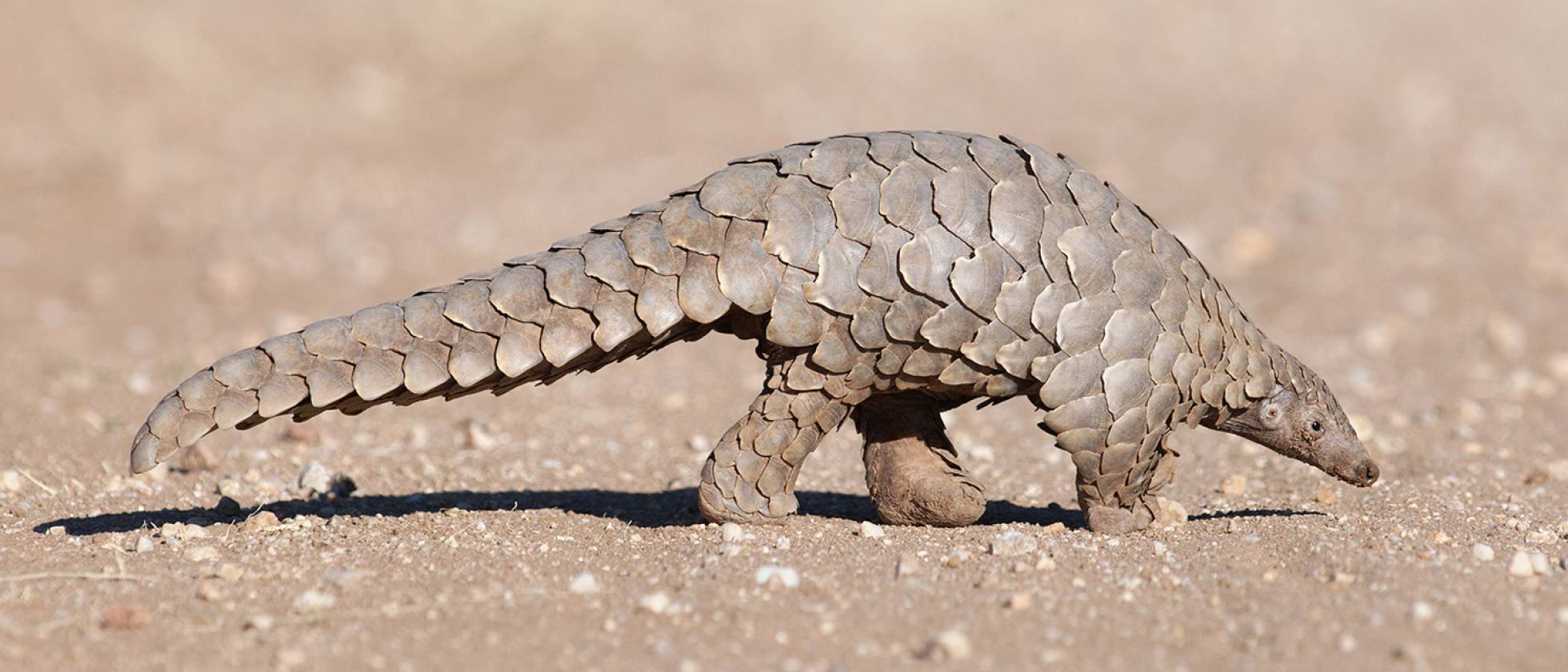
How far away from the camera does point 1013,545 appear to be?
212 inches

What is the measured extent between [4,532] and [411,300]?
1.95m

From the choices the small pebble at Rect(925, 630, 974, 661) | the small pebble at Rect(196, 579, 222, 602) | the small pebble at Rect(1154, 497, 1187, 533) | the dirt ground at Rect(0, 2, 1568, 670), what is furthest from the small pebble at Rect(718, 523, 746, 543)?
the small pebble at Rect(196, 579, 222, 602)

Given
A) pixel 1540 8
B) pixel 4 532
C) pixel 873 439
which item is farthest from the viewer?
pixel 1540 8

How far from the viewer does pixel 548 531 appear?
5762 mm

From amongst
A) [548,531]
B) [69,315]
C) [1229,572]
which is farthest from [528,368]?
[69,315]

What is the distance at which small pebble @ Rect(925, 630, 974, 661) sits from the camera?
13.8 ft

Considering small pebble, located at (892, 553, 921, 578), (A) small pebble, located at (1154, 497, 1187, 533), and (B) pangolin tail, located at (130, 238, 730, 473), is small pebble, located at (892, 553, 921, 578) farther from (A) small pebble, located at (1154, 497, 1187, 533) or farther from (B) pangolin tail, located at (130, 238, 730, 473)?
(B) pangolin tail, located at (130, 238, 730, 473)

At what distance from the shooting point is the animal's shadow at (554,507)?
6031mm

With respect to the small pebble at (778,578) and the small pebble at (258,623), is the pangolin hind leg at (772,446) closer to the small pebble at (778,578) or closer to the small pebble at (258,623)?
the small pebble at (778,578)

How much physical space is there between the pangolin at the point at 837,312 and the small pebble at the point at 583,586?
80 cm

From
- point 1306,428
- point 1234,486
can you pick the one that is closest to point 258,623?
point 1306,428

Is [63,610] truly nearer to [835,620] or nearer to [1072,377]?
[835,620]

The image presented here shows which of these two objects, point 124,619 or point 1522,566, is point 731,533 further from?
point 1522,566

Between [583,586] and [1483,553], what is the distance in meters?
3.20
